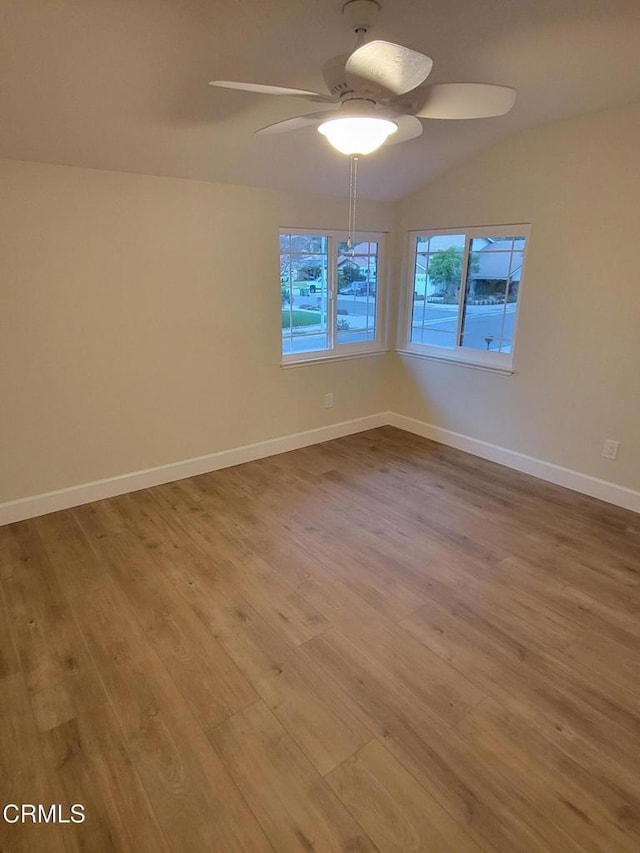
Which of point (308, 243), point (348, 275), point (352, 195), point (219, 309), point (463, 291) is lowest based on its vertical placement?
point (219, 309)

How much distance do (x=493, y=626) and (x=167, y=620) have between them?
1.48 m

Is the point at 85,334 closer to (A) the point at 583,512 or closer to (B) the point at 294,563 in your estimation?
(B) the point at 294,563

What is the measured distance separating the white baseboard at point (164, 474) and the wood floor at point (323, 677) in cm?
11

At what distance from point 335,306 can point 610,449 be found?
2.39m

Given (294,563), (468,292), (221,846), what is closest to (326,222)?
(468,292)

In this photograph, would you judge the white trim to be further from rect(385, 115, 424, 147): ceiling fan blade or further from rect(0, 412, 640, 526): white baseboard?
rect(385, 115, 424, 147): ceiling fan blade

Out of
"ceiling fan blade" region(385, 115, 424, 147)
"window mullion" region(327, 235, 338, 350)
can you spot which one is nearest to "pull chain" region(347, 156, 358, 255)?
"window mullion" region(327, 235, 338, 350)

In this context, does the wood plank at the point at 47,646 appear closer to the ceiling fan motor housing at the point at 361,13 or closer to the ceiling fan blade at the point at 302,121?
the ceiling fan blade at the point at 302,121

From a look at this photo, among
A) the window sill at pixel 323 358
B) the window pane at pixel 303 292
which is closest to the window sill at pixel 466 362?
the window sill at pixel 323 358

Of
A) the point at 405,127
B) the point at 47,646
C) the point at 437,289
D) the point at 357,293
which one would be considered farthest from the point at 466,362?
the point at 47,646

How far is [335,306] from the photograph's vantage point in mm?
4223

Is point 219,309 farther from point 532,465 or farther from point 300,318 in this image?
point 532,465

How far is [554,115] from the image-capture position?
2.96 metres

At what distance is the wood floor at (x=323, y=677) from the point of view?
142 centimetres
